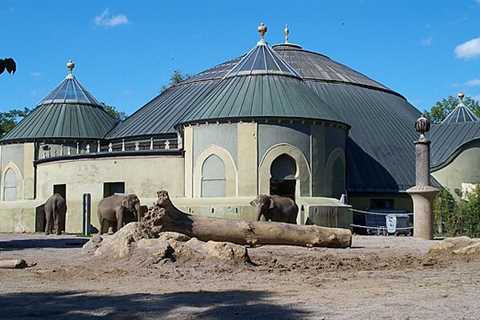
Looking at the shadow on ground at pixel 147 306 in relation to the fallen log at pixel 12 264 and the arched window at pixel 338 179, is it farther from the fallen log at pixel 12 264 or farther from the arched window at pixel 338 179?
the arched window at pixel 338 179

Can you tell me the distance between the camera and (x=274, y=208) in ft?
94.4

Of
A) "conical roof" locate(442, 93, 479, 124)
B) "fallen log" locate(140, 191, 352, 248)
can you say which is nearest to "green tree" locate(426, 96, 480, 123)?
"conical roof" locate(442, 93, 479, 124)

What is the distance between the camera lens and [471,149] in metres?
49.5

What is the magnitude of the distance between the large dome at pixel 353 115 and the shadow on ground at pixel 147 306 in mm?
35737

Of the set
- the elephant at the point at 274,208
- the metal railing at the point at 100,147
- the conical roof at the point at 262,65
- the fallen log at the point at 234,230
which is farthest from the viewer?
the metal railing at the point at 100,147

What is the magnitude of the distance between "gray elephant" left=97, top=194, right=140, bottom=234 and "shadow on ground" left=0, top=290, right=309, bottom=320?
1727cm

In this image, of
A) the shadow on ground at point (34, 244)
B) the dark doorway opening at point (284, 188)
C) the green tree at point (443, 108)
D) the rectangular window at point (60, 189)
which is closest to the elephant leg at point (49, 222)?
the shadow on ground at point (34, 244)

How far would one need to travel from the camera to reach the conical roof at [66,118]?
53.7 metres

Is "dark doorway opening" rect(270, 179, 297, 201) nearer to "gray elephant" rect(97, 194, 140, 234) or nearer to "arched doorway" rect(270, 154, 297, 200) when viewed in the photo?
"arched doorway" rect(270, 154, 297, 200)

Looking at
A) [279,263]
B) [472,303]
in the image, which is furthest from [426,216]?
[472,303]

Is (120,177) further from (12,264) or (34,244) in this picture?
(12,264)

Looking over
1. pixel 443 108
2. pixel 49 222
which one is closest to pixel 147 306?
pixel 49 222

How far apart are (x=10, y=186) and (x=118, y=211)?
26.1 metres

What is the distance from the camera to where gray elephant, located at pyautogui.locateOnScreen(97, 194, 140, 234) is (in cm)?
2930
